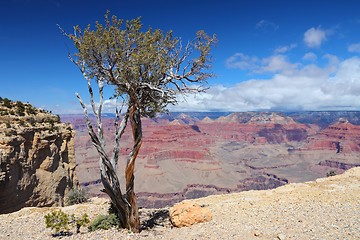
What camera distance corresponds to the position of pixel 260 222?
14195mm

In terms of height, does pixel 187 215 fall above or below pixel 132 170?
below

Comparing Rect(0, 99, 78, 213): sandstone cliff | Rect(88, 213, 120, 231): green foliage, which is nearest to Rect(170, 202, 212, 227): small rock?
Rect(88, 213, 120, 231): green foliage

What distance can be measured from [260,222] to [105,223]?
25.5ft

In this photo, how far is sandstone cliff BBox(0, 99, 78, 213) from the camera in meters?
22.0

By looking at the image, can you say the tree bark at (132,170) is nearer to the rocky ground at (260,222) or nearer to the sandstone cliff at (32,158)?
the rocky ground at (260,222)

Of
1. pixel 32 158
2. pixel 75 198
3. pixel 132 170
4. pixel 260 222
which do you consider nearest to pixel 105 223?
pixel 132 170

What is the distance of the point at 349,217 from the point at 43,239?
14.6 metres

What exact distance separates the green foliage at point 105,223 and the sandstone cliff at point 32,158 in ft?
37.0

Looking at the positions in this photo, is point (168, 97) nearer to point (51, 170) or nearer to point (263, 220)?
point (263, 220)

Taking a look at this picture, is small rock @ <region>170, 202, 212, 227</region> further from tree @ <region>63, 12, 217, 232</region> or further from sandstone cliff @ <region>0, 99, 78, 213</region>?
sandstone cliff @ <region>0, 99, 78, 213</region>

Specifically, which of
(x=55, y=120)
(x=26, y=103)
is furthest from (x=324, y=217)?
(x=26, y=103)

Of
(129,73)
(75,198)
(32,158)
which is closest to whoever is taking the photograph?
(129,73)

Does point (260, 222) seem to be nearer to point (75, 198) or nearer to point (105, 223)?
point (105, 223)

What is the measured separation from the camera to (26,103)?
32156mm
